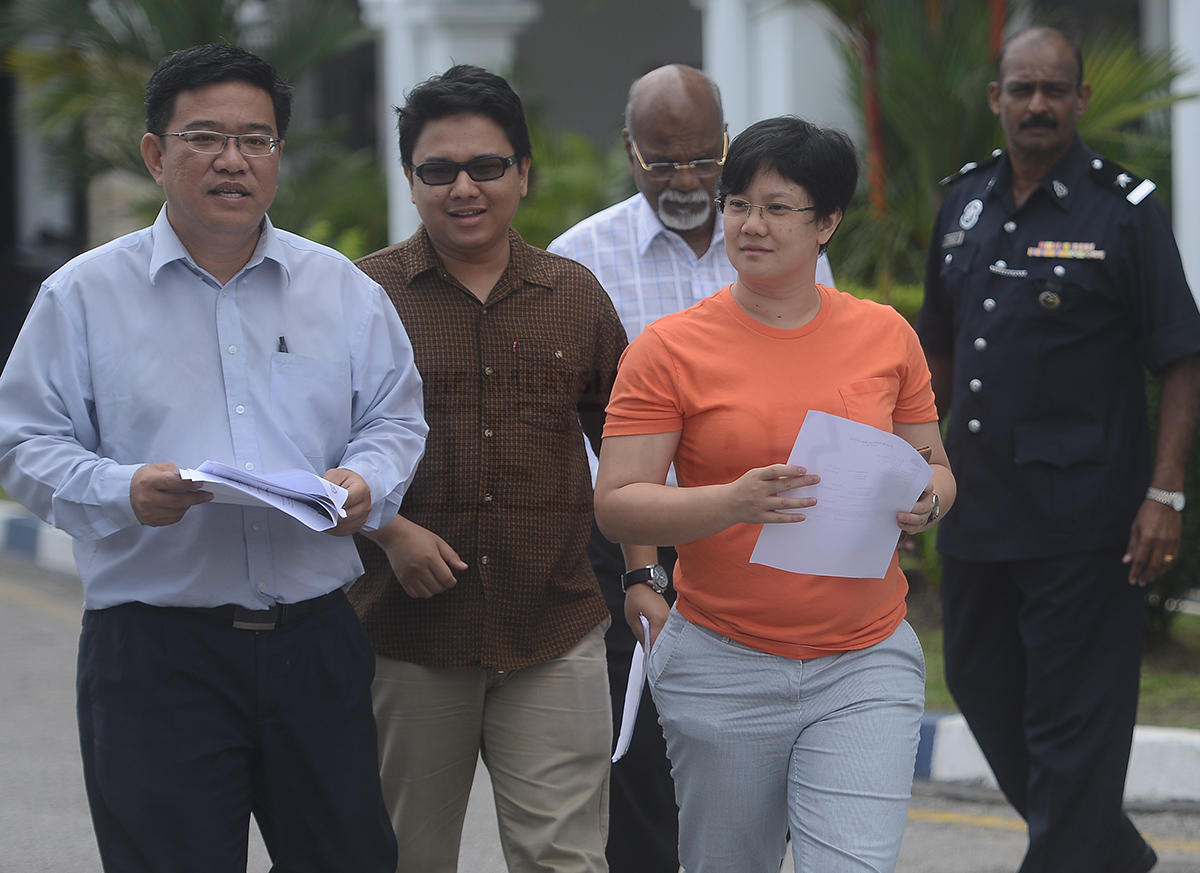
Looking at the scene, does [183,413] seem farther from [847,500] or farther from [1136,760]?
[1136,760]

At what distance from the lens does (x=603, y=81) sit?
15.3m

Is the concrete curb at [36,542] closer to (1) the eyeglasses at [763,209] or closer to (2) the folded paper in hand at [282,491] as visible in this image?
(2) the folded paper in hand at [282,491]

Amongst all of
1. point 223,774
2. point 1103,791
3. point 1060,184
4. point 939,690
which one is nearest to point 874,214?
point 939,690

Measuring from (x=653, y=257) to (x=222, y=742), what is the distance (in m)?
1.70

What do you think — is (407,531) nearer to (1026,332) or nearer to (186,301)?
(186,301)

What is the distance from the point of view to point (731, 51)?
350 inches

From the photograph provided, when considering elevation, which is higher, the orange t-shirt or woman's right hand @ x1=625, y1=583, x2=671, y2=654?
the orange t-shirt

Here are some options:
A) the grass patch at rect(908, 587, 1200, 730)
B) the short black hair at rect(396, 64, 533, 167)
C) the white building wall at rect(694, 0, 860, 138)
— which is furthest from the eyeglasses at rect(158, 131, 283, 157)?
the white building wall at rect(694, 0, 860, 138)

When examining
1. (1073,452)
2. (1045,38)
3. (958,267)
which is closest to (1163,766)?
(1073,452)

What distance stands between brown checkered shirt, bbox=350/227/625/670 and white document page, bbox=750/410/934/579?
2.35 feet

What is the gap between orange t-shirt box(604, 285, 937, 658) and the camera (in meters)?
2.61

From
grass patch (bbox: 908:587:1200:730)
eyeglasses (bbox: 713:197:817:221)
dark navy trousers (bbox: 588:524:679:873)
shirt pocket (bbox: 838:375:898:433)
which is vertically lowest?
grass patch (bbox: 908:587:1200:730)

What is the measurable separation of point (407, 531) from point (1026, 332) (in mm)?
1703

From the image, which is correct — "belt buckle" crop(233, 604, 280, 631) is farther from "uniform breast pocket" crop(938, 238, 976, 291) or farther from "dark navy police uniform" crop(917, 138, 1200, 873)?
"uniform breast pocket" crop(938, 238, 976, 291)
